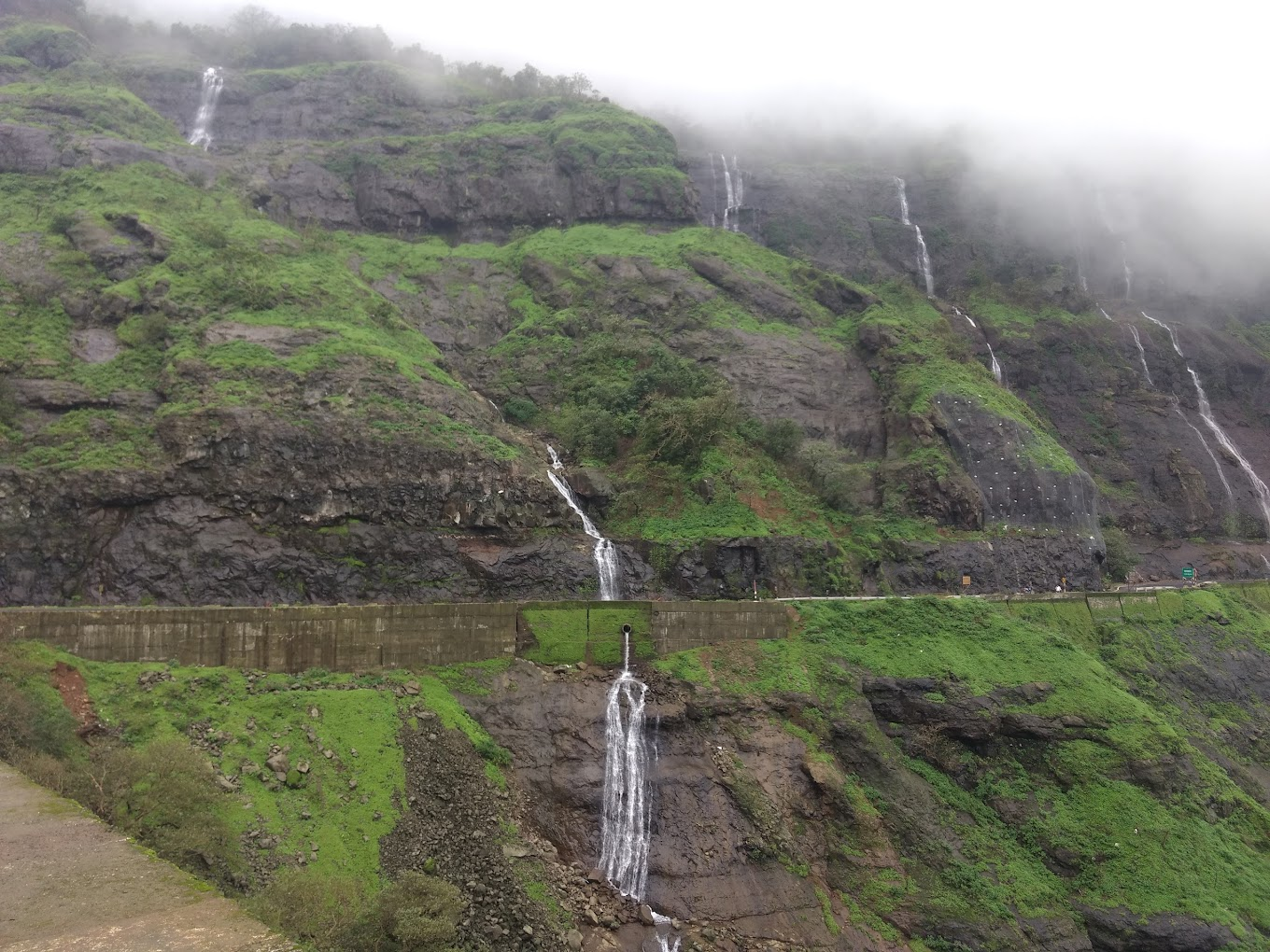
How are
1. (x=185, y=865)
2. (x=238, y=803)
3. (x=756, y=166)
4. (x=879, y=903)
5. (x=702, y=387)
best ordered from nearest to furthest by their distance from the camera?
(x=185, y=865) < (x=238, y=803) < (x=879, y=903) < (x=702, y=387) < (x=756, y=166)

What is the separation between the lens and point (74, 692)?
63.1 ft

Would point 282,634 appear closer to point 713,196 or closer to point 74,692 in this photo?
point 74,692

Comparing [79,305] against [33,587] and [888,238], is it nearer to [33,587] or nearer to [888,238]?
[33,587]

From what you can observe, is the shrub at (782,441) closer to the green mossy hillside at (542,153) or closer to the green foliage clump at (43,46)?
the green mossy hillside at (542,153)

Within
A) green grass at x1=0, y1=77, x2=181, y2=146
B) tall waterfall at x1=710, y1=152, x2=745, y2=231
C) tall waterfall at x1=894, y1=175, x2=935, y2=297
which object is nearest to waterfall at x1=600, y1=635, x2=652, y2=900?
tall waterfall at x1=710, y1=152, x2=745, y2=231

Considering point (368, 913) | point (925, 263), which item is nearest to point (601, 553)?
point (368, 913)

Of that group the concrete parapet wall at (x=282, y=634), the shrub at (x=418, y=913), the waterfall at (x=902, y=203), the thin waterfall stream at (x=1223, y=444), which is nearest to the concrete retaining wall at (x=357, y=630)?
the concrete parapet wall at (x=282, y=634)

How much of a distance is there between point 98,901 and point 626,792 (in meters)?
15.4

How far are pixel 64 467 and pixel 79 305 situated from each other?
10.5 metres

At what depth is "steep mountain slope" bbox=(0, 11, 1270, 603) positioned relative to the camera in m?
29.3

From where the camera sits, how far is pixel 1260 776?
2900 cm

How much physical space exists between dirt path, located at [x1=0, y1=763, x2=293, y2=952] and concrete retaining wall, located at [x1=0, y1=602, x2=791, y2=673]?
9878mm

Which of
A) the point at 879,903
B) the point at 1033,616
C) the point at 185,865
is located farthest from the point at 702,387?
the point at 185,865

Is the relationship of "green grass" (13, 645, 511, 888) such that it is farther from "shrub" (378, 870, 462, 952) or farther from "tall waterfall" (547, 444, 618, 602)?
"tall waterfall" (547, 444, 618, 602)
